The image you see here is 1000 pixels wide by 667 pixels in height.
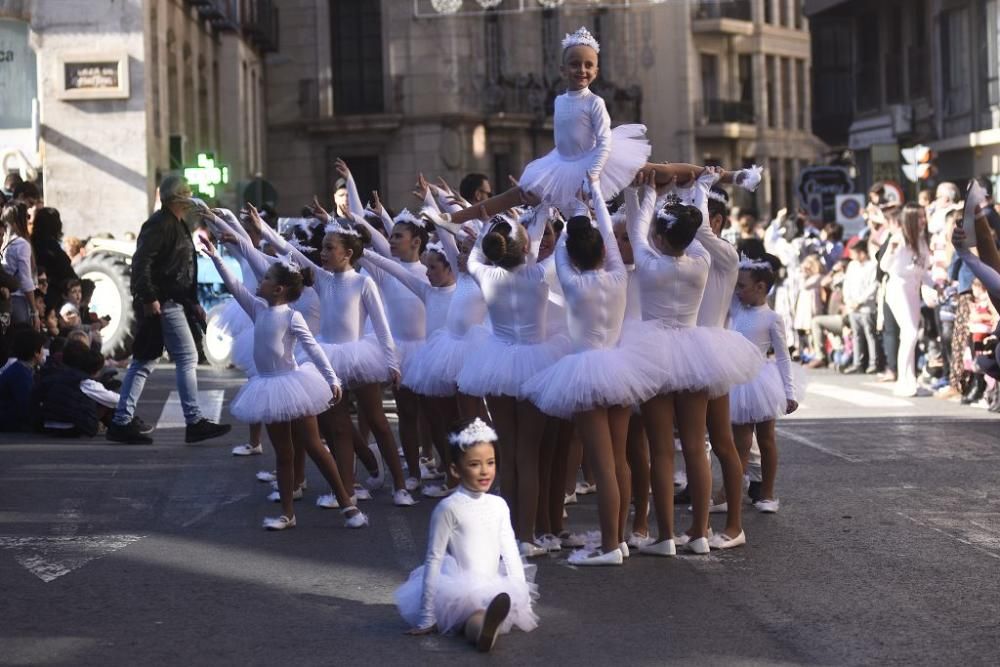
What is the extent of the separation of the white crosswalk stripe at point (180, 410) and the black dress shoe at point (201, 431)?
951 millimetres

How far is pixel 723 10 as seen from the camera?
226 ft

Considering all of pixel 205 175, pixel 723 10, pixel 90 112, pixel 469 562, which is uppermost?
pixel 723 10

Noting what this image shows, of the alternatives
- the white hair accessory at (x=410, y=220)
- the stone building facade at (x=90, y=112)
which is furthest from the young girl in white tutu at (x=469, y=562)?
the stone building facade at (x=90, y=112)

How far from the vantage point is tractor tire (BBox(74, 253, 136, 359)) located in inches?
1043

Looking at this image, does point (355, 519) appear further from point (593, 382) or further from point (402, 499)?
point (593, 382)

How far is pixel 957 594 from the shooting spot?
9047mm

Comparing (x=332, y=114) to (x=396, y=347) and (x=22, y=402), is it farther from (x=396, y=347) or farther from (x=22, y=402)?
(x=396, y=347)

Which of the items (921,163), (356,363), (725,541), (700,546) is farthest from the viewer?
(921,163)

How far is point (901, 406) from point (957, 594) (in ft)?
35.7

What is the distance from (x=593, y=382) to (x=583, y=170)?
1385 millimetres

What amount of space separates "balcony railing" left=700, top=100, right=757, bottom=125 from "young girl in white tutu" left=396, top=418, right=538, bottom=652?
6017 centimetres

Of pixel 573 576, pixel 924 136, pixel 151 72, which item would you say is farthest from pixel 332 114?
pixel 573 576

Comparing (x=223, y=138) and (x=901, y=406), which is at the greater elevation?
(x=223, y=138)

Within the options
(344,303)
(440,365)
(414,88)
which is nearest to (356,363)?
(344,303)
